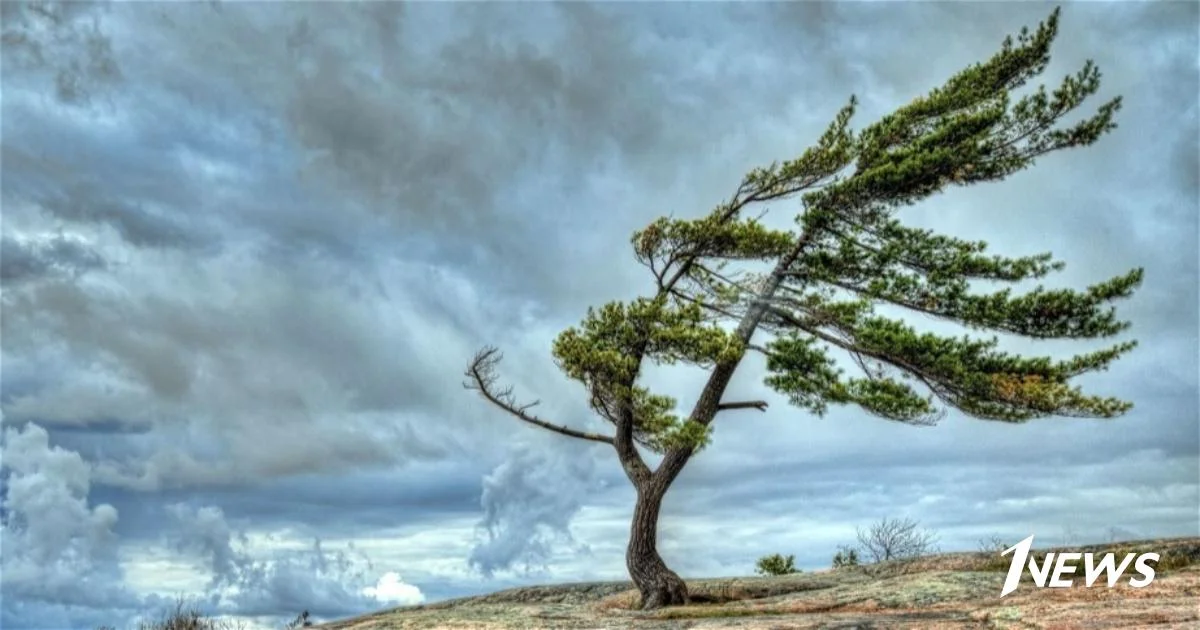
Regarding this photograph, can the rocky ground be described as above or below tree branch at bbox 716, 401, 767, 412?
below

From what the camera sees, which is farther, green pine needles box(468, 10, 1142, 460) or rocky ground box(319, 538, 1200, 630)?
green pine needles box(468, 10, 1142, 460)

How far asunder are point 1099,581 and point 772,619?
6255mm

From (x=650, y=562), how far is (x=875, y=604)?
5.78m

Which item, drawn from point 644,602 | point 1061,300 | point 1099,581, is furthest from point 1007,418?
point 644,602

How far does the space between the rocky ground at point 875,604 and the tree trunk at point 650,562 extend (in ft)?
1.71

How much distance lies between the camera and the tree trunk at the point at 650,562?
19.7 m

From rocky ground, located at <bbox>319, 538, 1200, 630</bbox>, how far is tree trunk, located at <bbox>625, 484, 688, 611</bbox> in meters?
0.52

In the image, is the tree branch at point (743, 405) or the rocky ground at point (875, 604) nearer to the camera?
the rocky ground at point (875, 604)

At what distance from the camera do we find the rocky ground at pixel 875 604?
11195 mm

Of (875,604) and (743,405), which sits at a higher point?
(743,405)

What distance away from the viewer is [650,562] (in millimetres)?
20047

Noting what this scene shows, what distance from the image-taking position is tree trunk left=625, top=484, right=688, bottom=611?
1970cm

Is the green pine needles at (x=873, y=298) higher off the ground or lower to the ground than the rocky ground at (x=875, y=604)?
higher

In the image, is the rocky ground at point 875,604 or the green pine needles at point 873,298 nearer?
the rocky ground at point 875,604
